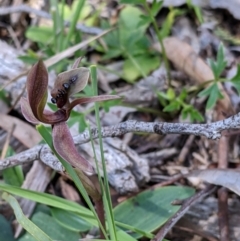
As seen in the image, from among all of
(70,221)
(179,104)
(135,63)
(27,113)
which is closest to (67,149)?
(27,113)

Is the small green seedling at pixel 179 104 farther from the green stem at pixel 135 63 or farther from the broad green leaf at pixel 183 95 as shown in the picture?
the green stem at pixel 135 63

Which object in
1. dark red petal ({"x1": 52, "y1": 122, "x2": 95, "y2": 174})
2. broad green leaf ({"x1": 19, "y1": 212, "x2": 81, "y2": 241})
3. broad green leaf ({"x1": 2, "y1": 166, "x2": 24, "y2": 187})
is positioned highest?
dark red petal ({"x1": 52, "y1": 122, "x2": 95, "y2": 174})

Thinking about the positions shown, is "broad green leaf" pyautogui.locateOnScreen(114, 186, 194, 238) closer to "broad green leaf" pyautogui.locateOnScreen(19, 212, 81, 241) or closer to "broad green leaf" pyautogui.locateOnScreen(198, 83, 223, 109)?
"broad green leaf" pyautogui.locateOnScreen(19, 212, 81, 241)

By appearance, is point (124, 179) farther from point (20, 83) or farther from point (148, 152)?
point (20, 83)

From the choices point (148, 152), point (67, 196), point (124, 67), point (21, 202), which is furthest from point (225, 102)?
point (21, 202)

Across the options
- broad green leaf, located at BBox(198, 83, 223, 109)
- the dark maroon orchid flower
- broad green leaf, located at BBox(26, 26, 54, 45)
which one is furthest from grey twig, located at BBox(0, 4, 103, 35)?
the dark maroon orchid flower

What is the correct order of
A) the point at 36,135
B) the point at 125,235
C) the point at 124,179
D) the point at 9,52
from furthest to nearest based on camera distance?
the point at 9,52 < the point at 36,135 < the point at 124,179 < the point at 125,235

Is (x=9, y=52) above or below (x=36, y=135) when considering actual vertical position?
above
